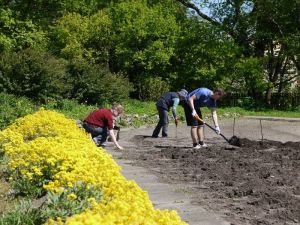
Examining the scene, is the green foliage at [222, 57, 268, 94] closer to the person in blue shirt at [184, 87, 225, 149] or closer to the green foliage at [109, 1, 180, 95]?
the green foliage at [109, 1, 180, 95]

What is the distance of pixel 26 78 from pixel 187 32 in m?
13.2

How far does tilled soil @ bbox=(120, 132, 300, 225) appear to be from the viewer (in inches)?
257

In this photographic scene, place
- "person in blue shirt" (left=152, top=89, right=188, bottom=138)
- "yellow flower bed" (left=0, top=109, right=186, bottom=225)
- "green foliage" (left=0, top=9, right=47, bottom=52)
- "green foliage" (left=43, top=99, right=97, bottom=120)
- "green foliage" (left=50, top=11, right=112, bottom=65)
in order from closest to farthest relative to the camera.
→ "yellow flower bed" (left=0, top=109, right=186, bottom=225) → "person in blue shirt" (left=152, top=89, right=188, bottom=138) → "green foliage" (left=43, top=99, right=97, bottom=120) → "green foliage" (left=50, top=11, right=112, bottom=65) → "green foliage" (left=0, top=9, right=47, bottom=52)

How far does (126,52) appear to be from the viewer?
28359 mm

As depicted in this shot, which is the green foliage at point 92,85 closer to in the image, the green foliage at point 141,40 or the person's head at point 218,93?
the green foliage at point 141,40

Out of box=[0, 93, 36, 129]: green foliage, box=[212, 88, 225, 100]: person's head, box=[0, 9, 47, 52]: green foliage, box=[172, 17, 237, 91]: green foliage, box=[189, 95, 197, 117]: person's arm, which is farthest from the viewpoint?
box=[172, 17, 237, 91]: green foliage

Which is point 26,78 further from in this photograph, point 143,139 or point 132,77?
point 132,77

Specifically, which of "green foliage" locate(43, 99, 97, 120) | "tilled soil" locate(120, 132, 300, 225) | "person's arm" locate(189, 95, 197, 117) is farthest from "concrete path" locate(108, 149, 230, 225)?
"green foliage" locate(43, 99, 97, 120)

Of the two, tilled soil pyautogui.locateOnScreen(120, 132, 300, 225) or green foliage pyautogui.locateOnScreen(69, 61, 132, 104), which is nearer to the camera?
tilled soil pyautogui.locateOnScreen(120, 132, 300, 225)

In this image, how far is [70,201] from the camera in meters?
4.79

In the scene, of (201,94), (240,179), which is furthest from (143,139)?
(240,179)

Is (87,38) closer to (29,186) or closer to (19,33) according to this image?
(19,33)

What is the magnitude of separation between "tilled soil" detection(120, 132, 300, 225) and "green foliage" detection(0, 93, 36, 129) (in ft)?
10.8

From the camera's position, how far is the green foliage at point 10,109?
45.4ft
